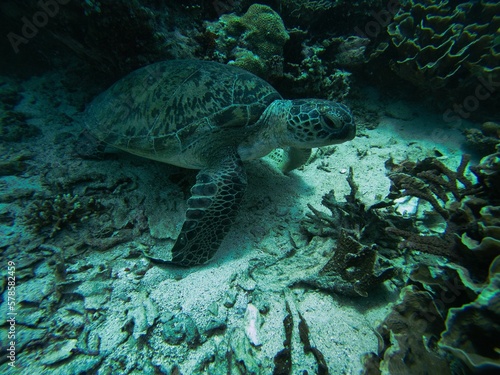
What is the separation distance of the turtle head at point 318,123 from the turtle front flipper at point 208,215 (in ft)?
2.80

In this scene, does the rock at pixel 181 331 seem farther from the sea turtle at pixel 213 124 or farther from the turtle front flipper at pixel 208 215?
the sea turtle at pixel 213 124

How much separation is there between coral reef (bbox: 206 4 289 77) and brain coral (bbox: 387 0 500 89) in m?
2.55

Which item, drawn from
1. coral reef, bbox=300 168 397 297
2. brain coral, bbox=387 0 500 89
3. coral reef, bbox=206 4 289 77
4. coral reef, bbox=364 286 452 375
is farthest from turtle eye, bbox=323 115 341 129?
brain coral, bbox=387 0 500 89

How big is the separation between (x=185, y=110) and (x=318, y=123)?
1623 millimetres

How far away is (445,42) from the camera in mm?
4082

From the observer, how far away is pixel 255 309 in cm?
176

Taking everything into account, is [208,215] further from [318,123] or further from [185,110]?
[318,123]

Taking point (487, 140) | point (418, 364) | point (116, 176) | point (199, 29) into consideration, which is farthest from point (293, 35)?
point (418, 364)

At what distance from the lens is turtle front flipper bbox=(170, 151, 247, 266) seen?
7.02 feet

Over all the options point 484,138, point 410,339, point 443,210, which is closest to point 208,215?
point 410,339

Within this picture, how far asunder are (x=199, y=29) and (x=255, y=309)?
4499 millimetres

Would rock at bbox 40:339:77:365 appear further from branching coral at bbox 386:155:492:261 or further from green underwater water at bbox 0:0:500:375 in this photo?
branching coral at bbox 386:155:492:261

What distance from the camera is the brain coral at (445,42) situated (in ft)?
13.1

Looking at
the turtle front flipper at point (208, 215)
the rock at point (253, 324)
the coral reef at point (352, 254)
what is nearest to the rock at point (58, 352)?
the turtle front flipper at point (208, 215)
